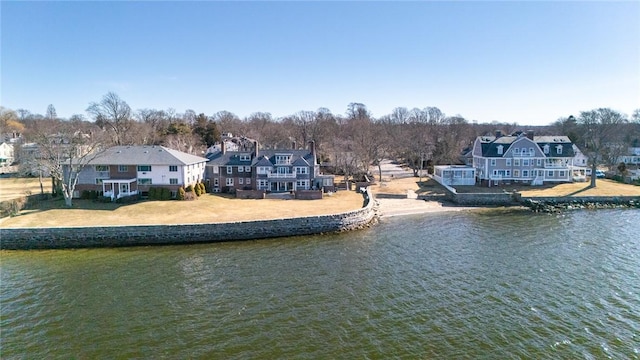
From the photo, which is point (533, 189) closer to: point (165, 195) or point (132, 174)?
point (165, 195)

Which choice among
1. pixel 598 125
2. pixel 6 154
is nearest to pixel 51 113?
pixel 6 154

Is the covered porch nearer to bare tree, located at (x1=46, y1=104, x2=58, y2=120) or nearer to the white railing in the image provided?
the white railing

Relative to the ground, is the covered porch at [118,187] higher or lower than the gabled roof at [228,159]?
lower

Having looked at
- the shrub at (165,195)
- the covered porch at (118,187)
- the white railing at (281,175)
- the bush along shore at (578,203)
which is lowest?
the bush along shore at (578,203)

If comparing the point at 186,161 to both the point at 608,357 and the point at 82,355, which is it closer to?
the point at 82,355

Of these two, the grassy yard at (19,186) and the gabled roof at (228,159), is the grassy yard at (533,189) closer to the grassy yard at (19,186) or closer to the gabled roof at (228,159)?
the gabled roof at (228,159)

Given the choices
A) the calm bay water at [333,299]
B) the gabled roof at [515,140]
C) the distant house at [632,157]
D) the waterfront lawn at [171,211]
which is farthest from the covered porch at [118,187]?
the distant house at [632,157]

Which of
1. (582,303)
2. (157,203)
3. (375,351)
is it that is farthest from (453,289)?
(157,203)
